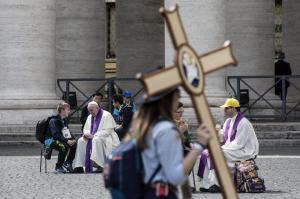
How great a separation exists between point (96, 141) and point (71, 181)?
2.31 m

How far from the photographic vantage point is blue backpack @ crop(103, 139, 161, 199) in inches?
257

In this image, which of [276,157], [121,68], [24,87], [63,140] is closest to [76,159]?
[63,140]

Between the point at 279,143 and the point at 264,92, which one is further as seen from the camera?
the point at 264,92

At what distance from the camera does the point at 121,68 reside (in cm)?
3491

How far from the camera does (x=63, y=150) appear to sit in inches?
815

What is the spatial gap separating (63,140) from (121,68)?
14.4 m

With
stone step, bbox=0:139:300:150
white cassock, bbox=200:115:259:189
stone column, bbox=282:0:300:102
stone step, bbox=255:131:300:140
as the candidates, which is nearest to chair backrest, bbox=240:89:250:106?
stone step, bbox=255:131:300:140

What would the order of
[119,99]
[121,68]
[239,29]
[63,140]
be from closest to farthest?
[63,140] → [119,99] → [239,29] → [121,68]

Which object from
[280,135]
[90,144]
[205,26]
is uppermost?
[205,26]

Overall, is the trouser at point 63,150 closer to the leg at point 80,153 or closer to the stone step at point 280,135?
the leg at point 80,153

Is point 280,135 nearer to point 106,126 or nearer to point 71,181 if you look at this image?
point 106,126

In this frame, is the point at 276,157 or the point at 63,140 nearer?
the point at 63,140

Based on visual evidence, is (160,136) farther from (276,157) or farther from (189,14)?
(189,14)

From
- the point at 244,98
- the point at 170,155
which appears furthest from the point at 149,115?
the point at 244,98
